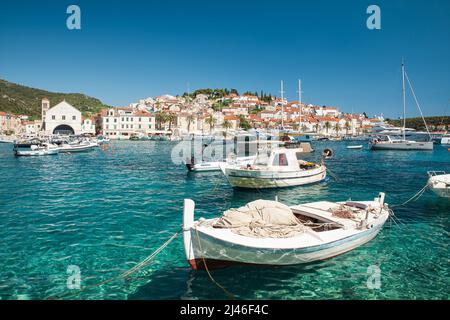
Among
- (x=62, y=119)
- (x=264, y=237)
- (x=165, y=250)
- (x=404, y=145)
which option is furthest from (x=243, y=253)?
(x=62, y=119)

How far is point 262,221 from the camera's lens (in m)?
10.3

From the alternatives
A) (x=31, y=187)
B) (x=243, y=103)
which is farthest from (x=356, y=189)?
(x=243, y=103)

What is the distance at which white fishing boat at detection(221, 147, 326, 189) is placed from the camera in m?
23.0

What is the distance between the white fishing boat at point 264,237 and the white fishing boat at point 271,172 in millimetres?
11253

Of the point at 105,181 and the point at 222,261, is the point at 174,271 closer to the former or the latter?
the point at 222,261

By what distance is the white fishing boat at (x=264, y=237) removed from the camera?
9.12m

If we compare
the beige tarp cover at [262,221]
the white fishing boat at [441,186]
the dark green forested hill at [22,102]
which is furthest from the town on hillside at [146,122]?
the beige tarp cover at [262,221]

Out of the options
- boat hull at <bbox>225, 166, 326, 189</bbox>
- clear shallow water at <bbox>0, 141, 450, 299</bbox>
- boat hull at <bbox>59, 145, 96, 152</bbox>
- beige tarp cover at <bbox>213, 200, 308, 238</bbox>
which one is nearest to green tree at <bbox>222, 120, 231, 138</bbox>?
boat hull at <bbox>59, 145, 96, 152</bbox>

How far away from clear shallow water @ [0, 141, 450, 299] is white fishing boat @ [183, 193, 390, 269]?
1.45 feet

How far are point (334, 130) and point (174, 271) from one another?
546 ft

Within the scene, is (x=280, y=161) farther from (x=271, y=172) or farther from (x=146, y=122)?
(x=146, y=122)

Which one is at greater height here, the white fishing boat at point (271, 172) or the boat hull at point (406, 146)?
the boat hull at point (406, 146)

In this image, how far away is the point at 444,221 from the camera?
15609 millimetres

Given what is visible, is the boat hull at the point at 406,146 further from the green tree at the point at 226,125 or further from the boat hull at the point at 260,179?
the green tree at the point at 226,125
